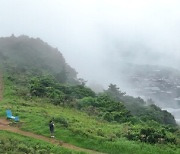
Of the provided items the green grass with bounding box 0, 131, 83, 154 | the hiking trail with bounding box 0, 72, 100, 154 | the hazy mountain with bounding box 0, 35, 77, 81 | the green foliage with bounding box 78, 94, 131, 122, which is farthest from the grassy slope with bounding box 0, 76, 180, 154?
the hazy mountain with bounding box 0, 35, 77, 81

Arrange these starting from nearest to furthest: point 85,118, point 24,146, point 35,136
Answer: point 24,146, point 35,136, point 85,118

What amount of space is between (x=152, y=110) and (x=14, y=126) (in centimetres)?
2222

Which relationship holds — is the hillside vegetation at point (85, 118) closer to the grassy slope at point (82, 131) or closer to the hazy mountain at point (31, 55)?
the grassy slope at point (82, 131)

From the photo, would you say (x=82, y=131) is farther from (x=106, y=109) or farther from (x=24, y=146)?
(x=106, y=109)

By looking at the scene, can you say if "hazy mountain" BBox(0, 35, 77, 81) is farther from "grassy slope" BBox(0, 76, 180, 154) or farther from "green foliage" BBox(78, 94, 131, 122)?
"grassy slope" BBox(0, 76, 180, 154)

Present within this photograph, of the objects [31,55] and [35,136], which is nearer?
[35,136]

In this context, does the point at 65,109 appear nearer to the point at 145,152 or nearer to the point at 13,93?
the point at 13,93

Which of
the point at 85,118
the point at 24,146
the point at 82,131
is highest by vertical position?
the point at 85,118

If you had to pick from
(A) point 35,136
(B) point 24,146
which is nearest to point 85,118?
(A) point 35,136

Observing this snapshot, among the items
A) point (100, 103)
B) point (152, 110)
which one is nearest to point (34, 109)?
point (100, 103)

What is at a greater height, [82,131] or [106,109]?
[106,109]

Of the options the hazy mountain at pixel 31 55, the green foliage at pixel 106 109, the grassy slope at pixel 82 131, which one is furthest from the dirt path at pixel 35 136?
the hazy mountain at pixel 31 55

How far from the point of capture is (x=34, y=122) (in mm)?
29094

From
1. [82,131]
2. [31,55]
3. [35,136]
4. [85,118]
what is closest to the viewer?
[35,136]
